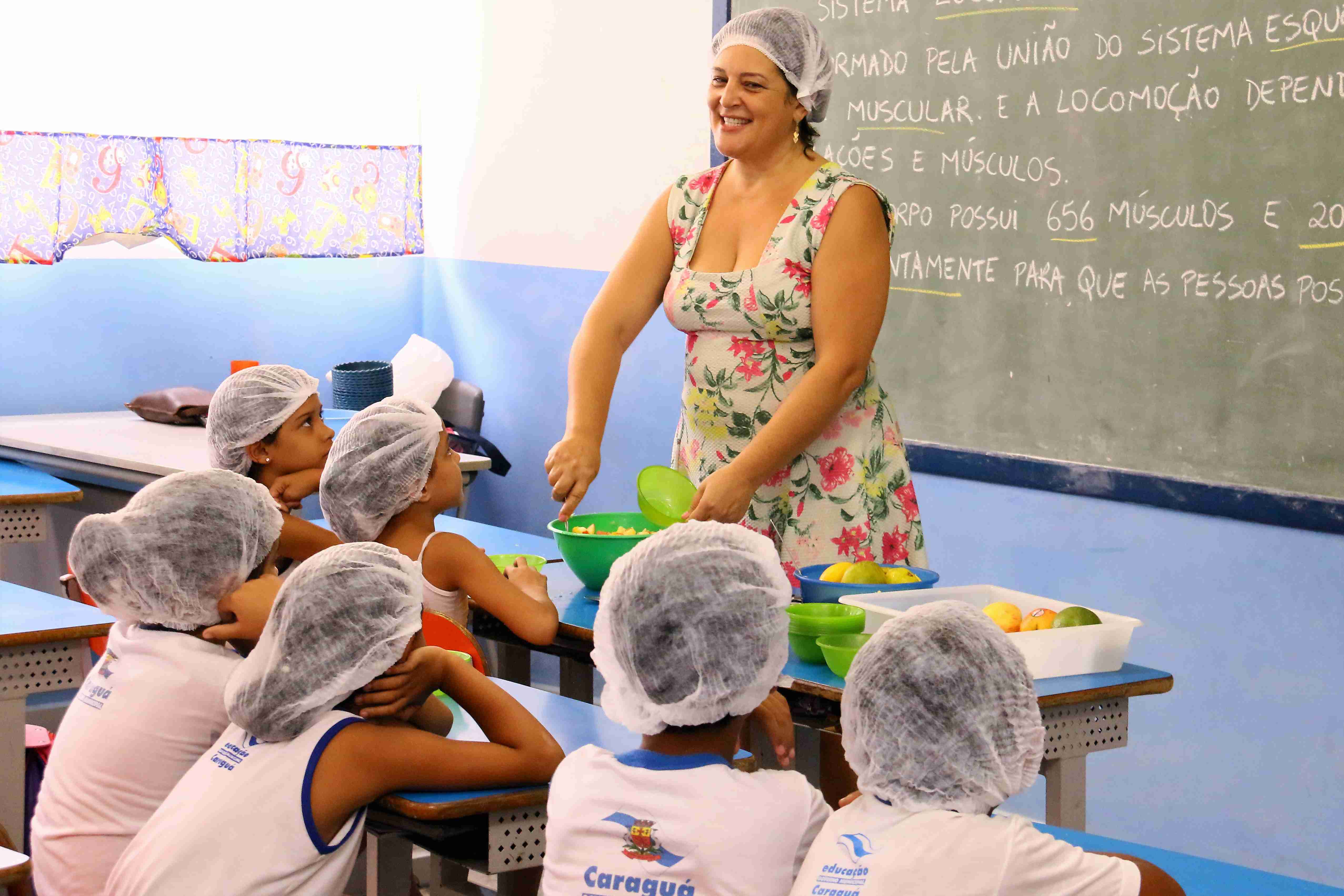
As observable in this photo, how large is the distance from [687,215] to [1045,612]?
1075 mm

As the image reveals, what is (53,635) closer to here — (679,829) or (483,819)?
(483,819)

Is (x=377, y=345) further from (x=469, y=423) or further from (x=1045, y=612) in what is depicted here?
(x=1045, y=612)

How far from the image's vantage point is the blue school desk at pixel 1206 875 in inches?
56.1

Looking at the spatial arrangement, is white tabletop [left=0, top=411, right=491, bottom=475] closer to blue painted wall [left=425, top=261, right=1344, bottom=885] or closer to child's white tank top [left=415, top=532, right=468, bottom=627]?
child's white tank top [left=415, top=532, right=468, bottom=627]

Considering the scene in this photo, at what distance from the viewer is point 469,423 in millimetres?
4957

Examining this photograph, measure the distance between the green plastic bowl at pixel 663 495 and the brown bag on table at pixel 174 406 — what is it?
104 inches

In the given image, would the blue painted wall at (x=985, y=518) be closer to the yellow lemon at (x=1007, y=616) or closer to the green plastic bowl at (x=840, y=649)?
the yellow lemon at (x=1007, y=616)

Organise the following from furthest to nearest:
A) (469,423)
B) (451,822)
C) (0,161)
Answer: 1. (469,423)
2. (0,161)
3. (451,822)

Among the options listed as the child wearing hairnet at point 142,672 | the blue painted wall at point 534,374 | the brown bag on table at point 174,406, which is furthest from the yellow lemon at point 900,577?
the brown bag on table at point 174,406

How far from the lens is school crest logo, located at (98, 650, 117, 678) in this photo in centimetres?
194

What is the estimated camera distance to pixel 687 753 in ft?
4.88

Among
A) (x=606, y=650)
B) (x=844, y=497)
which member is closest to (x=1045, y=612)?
(x=844, y=497)

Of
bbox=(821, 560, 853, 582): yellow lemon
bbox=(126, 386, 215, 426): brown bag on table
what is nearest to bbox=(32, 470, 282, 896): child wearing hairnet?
bbox=(821, 560, 853, 582): yellow lemon

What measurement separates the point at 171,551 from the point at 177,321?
347cm
